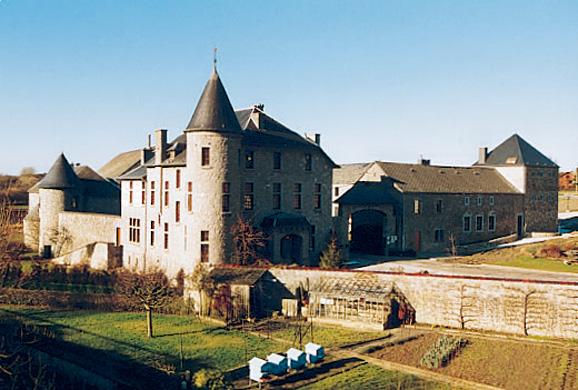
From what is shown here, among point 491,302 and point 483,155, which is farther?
point 483,155

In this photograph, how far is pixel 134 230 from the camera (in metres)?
39.8

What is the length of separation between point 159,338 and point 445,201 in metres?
29.6

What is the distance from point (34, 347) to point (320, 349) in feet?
39.0

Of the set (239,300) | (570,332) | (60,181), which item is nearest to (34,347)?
(239,300)

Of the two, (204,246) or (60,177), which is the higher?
(60,177)

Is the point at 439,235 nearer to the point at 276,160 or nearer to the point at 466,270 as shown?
the point at 466,270

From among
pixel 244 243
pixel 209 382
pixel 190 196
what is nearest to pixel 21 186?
pixel 190 196

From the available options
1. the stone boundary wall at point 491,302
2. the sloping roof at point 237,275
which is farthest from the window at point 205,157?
the stone boundary wall at point 491,302

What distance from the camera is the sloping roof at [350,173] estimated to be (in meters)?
46.7

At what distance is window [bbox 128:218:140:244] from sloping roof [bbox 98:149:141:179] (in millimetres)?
14132

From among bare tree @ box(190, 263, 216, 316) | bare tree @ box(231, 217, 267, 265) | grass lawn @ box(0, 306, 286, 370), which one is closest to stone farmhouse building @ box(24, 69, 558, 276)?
bare tree @ box(231, 217, 267, 265)

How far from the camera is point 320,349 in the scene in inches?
845

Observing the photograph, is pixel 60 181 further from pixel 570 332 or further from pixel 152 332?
pixel 570 332

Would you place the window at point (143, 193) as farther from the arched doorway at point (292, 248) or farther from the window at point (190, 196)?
the arched doorway at point (292, 248)
